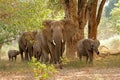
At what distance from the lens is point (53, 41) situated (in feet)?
48.6

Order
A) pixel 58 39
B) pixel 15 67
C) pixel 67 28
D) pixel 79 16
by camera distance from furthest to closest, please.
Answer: pixel 79 16 → pixel 15 67 → pixel 67 28 → pixel 58 39

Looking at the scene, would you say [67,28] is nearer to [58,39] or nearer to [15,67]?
[58,39]

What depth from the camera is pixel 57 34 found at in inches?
567

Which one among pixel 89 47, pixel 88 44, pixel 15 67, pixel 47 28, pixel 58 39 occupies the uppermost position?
pixel 47 28

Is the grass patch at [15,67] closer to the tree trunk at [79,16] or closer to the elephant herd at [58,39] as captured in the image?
the elephant herd at [58,39]

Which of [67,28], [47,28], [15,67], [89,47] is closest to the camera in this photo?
[47,28]

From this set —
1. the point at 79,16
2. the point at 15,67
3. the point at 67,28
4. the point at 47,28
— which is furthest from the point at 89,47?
the point at 15,67

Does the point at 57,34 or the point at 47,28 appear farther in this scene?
the point at 47,28

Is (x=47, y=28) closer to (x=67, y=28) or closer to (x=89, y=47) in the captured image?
(x=67, y=28)

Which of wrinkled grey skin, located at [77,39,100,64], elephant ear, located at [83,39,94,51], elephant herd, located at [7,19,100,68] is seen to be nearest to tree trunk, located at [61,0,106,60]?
wrinkled grey skin, located at [77,39,100,64]

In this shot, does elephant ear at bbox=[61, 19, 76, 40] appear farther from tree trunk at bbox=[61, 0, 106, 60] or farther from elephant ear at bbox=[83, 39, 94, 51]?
tree trunk at bbox=[61, 0, 106, 60]

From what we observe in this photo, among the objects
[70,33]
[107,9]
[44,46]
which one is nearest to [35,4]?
[70,33]

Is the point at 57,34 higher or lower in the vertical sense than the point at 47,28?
lower

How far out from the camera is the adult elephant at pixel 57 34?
14.4 metres
